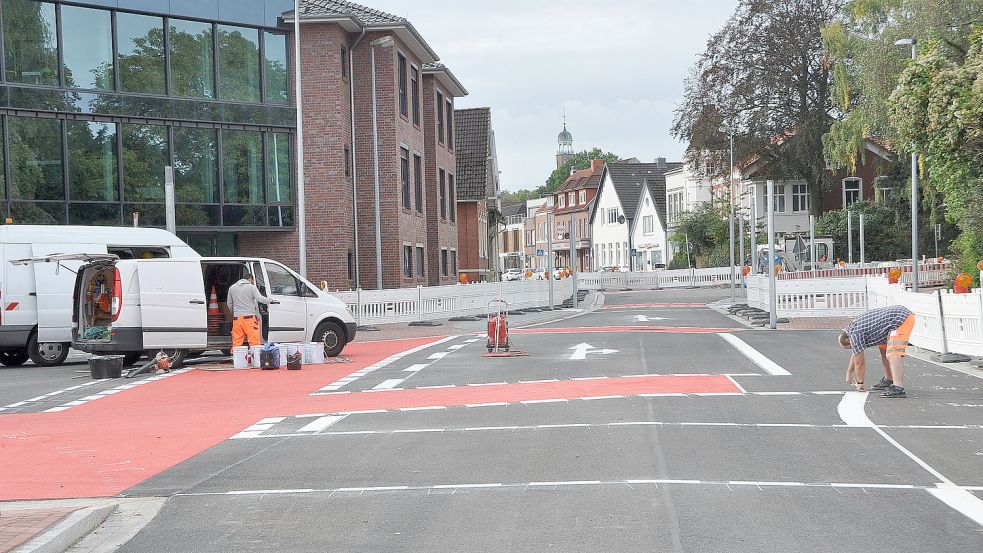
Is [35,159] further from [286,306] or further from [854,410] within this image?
[854,410]

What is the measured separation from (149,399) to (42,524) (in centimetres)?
814

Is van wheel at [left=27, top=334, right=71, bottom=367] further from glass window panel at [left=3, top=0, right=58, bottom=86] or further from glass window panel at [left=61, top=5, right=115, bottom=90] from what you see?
glass window panel at [left=61, top=5, right=115, bottom=90]

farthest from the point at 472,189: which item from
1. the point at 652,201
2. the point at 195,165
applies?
the point at 652,201

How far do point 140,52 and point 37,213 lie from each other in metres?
5.42

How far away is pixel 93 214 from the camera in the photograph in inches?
1158

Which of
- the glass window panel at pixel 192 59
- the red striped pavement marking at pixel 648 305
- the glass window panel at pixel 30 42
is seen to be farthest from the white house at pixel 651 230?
the glass window panel at pixel 30 42

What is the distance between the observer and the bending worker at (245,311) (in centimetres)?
1848

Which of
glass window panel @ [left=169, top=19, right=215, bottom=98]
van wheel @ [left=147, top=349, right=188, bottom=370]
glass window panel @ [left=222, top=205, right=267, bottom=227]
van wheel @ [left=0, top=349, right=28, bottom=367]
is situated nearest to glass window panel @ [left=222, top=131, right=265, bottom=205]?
glass window panel @ [left=222, top=205, right=267, bottom=227]

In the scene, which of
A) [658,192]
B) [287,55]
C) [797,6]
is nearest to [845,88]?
[797,6]

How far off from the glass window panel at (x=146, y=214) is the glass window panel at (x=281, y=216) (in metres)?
3.35

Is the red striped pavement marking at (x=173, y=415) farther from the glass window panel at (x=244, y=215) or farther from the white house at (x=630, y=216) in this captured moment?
the white house at (x=630, y=216)

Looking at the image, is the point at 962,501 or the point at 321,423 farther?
the point at 321,423

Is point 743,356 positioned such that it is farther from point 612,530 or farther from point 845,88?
point 845,88

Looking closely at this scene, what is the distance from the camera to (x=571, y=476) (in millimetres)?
8453
